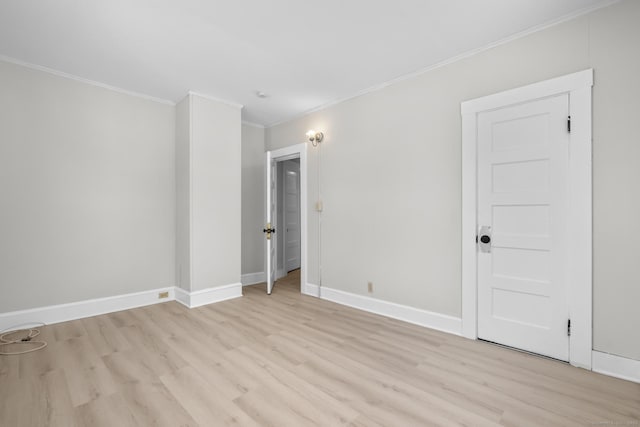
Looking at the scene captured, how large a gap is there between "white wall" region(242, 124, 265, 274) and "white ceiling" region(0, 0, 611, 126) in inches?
62.0

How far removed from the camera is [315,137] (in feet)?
14.7

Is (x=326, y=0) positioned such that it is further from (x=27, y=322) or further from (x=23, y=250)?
(x=27, y=322)

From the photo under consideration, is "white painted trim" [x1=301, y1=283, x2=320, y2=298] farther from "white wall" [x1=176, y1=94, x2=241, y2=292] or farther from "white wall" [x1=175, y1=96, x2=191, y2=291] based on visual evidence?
"white wall" [x1=175, y1=96, x2=191, y2=291]

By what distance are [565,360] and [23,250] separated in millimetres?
5422

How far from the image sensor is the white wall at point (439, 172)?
7.16 feet

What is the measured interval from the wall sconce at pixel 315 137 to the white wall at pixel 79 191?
207 centimetres

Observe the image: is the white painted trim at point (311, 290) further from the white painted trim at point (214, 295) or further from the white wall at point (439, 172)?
the white painted trim at point (214, 295)

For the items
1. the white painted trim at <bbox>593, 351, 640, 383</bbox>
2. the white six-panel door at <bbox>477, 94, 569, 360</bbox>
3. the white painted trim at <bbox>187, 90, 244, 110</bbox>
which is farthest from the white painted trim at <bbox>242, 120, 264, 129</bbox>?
the white painted trim at <bbox>593, 351, 640, 383</bbox>

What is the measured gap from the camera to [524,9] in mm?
2330

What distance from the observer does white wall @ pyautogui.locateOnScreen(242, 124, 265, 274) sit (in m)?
5.23

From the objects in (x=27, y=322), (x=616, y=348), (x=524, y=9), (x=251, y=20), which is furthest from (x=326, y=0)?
(x=27, y=322)

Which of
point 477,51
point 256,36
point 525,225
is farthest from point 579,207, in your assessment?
point 256,36

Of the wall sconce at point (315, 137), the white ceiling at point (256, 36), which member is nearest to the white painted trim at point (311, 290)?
the wall sconce at point (315, 137)

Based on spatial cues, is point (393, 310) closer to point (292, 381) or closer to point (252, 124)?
point (292, 381)
